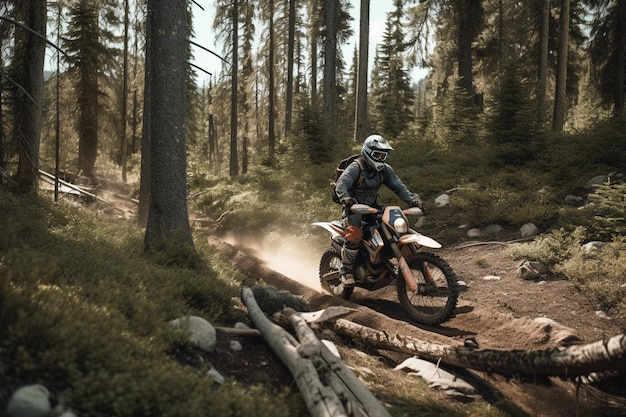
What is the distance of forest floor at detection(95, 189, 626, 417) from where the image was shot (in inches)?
170

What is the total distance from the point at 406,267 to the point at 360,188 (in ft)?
5.97

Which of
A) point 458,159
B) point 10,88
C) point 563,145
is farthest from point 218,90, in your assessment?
point 563,145

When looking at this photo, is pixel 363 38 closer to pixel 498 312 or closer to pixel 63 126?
pixel 498 312

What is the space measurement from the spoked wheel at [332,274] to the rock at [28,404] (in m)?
5.75

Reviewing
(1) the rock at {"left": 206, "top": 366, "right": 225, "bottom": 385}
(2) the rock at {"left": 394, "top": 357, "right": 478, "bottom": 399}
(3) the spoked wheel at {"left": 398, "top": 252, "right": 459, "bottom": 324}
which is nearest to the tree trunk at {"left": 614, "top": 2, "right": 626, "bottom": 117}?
(3) the spoked wheel at {"left": 398, "top": 252, "right": 459, "bottom": 324}

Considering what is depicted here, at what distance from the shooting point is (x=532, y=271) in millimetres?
7836

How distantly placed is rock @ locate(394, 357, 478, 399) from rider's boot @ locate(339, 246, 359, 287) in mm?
2351

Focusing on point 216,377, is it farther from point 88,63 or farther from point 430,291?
point 88,63

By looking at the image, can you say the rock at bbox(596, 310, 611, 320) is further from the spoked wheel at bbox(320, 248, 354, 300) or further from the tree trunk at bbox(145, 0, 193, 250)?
the tree trunk at bbox(145, 0, 193, 250)

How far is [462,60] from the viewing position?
19.7m

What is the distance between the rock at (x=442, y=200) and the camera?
12365 mm

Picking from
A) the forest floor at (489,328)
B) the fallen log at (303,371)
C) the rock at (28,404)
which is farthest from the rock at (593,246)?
the rock at (28,404)

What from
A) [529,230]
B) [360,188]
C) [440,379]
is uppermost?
[360,188]

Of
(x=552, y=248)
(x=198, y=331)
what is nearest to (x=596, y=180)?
(x=552, y=248)
